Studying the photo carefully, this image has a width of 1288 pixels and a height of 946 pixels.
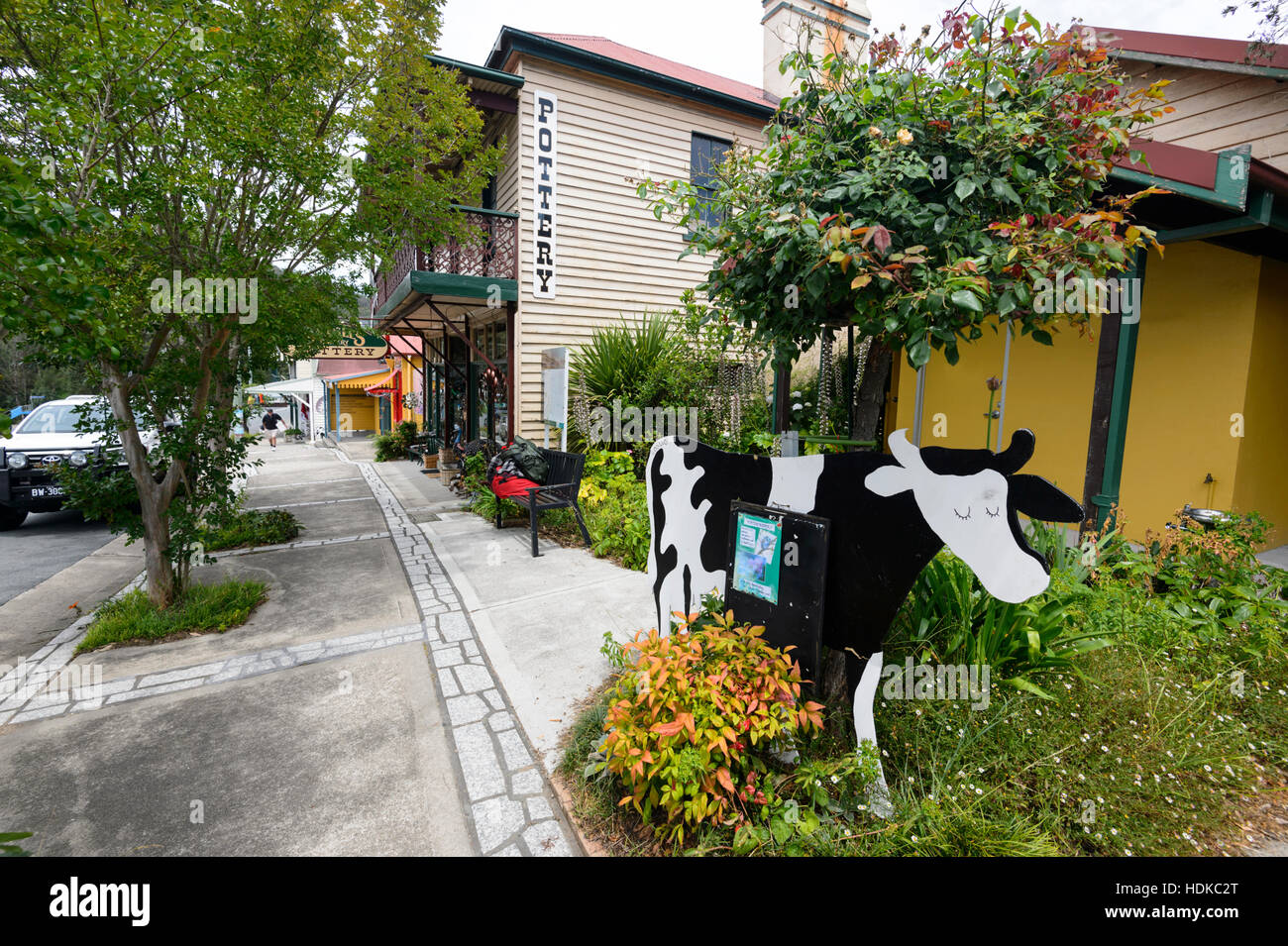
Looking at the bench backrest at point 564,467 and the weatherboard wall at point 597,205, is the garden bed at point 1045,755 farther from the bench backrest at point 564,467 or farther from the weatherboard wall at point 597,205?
the weatherboard wall at point 597,205

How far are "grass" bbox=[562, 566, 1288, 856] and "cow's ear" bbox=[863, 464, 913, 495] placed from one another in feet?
3.64

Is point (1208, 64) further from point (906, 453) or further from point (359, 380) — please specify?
point (359, 380)

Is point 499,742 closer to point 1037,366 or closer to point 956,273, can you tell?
point 956,273

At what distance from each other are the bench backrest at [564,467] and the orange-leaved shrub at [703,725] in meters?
4.58

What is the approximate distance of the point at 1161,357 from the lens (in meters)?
5.04

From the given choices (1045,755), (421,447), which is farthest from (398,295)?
(1045,755)

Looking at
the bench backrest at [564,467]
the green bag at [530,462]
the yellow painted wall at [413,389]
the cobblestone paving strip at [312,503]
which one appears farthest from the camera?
the yellow painted wall at [413,389]

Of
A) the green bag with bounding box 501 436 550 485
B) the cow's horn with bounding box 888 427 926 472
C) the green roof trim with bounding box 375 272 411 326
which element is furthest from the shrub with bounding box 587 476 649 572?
the green roof trim with bounding box 375 272 411 326

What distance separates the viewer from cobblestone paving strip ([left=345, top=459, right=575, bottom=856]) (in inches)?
94.5

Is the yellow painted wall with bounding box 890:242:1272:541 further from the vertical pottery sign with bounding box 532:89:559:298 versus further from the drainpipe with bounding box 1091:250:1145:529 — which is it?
the vertical pottery sign with bounding box 532:89:559:298

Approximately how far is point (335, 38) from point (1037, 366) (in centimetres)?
748

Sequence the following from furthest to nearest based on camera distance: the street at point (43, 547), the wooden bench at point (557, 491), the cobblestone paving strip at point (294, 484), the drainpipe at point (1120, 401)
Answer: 1. the cobblestone paving strip at point (294, 484)
2. the wooden bench at point (557, 491)
3. the street at point (43, 547)
4. the drainpipe at point (1120, 401)

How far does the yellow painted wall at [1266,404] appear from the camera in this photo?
4629 millimetres

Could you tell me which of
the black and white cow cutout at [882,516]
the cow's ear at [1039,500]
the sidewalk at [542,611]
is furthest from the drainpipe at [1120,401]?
the sidewalk at [542,611]
